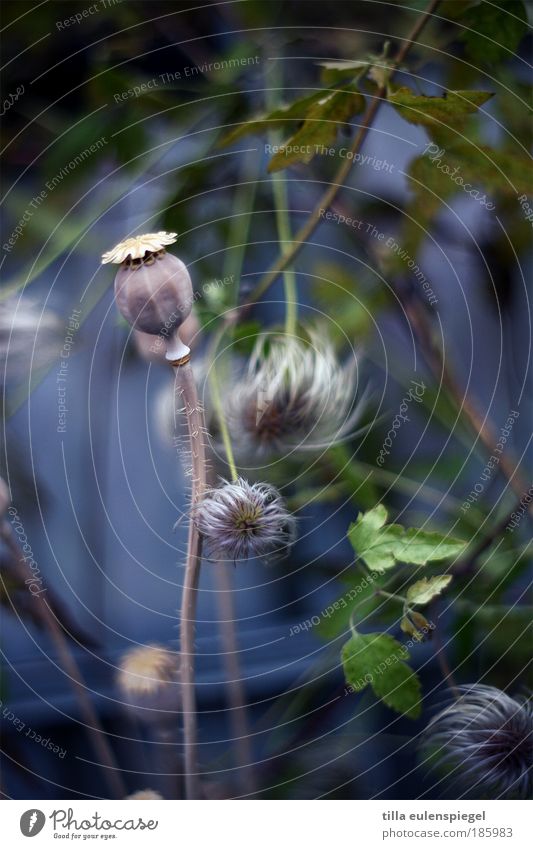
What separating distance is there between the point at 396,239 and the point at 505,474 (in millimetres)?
140

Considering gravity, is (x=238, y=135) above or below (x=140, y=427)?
above

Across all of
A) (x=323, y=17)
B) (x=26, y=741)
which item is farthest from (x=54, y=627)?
(x=323, y=17)

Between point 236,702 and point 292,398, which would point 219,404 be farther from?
point 236,702

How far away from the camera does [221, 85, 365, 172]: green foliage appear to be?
48 centimetres

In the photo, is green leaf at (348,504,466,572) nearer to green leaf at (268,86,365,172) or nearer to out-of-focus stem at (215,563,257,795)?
out-of-focus stem at (215,563,257,795)

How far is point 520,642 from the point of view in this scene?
19.5 inches

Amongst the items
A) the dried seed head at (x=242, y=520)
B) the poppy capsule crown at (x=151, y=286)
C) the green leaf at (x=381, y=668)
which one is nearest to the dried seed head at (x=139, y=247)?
the poppy capsule crown at (x=151, y=286)

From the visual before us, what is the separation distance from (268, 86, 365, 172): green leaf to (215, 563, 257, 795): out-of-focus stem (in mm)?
238

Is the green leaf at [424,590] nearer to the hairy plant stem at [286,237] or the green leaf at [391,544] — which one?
the green leaf at [391,544]

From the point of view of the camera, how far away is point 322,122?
48cm

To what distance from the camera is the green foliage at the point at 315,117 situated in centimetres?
48

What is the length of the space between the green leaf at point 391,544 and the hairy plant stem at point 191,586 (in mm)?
82

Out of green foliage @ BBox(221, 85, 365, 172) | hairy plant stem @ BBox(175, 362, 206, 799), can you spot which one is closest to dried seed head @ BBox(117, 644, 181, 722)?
hairy plant stem @ BBox(175, 362, 206, 799)
